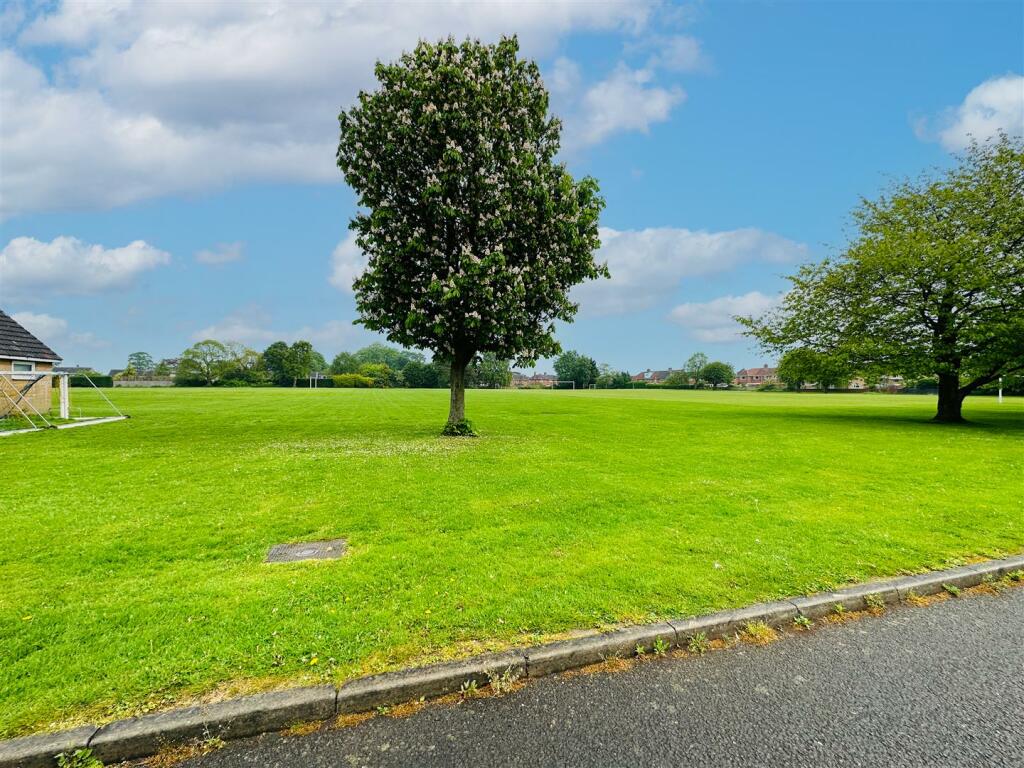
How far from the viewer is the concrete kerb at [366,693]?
2857mm

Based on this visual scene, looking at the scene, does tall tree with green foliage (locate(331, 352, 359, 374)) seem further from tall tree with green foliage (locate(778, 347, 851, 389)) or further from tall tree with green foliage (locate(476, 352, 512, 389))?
tall tree with green foliage (locate(778, 347, 851, 389))

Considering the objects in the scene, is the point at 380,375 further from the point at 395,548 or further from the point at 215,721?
the point at 215,721

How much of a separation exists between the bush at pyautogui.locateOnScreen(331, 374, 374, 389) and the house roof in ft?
362

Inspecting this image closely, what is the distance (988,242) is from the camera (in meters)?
22.5

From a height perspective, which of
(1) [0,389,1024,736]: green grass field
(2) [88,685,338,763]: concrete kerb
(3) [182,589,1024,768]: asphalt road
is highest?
(1) [0,389,1024,736]: green grass field

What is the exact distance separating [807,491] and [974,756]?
6868 millimetres

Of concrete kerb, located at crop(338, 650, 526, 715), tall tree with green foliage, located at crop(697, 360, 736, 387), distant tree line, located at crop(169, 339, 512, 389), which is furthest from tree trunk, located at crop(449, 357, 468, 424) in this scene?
tall tree with green foliage, located at crop(697, 360, 736, 387)

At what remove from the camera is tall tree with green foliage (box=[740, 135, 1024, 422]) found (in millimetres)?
21875

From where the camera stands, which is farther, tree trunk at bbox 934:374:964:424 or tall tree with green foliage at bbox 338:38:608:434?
tree trunk at bbox 934:374:964:424

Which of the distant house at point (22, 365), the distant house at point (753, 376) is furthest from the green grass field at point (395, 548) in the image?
the distant house at point (753, 376)

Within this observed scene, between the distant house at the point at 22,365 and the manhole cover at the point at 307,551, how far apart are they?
23508mm

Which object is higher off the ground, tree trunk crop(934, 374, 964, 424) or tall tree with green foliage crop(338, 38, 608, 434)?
tall tree with green foliage crop(338, 38, 608, 434)

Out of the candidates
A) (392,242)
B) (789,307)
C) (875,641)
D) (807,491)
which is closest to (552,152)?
(392,242)

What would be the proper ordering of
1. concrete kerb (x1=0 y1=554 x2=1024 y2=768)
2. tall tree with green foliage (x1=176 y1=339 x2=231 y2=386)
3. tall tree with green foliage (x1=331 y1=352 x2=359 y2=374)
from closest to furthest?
concrete kerb (x1=0 y1=554 x2=1024 y2=768), tall tree with green foliage (x1=176 y1=339 x2=231 y2=386), tall tree with green foliage (x1=331 y1=352 x2=359 y2=374)
